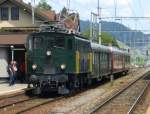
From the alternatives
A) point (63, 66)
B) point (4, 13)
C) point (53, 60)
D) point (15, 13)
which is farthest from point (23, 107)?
point (4, 13)

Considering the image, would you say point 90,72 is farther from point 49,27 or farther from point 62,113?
point 62,113

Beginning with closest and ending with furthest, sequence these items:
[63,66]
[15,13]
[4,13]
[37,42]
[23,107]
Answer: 1. [23,107]
2. [63,66]
3. [37,42]
4. [15,13]
5. [4,13]

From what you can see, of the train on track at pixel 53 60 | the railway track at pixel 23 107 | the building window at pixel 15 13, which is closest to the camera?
the railway track at pixel 23 107

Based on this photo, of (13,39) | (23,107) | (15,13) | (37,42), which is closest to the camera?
(23,107)

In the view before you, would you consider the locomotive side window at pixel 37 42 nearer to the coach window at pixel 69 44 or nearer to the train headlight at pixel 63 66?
the coach window at pixel 69 44

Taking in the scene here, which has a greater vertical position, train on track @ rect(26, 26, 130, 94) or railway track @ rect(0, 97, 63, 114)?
train on track @ rect(26, 26, 130, 94)

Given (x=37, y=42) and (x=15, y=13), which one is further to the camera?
(x=15, y=13)

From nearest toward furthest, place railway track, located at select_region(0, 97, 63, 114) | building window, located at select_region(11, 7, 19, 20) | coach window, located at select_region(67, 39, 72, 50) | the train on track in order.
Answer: railway track, located at select_region(0, 97, 63, 114) < the train on track < coach window, located at select_region(67, 39, 72, 50) < building window, located at select_region(11, 7, 19, 20)

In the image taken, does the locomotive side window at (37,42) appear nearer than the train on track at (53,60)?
No

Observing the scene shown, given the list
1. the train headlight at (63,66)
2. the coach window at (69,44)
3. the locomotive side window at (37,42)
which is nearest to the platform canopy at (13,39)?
the locomotive side window at (37,42)

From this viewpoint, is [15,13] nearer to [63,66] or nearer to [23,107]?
[63,66]

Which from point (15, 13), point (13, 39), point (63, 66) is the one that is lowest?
point (63, 66)

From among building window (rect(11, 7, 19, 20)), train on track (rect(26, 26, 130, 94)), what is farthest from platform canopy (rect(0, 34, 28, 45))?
building window (rect(11, 7, 19, 20))

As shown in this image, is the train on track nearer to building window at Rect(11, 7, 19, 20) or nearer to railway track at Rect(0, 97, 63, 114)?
railway track at Rect(0, 97, 63, 114)
